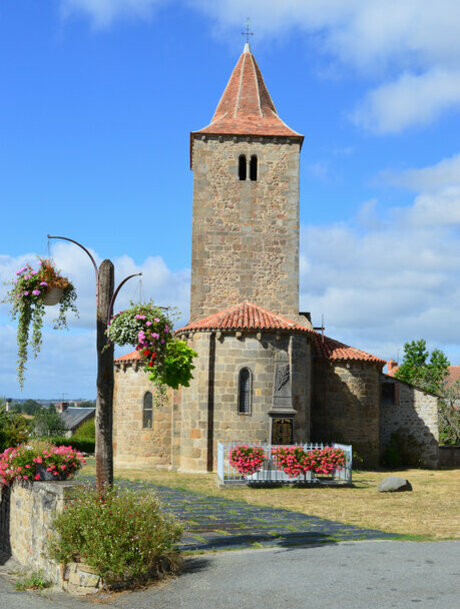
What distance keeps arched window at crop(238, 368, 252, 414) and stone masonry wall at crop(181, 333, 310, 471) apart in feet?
0.52

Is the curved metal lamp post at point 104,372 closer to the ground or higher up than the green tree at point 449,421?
higher up

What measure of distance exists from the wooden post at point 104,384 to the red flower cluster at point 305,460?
10725 millimetres

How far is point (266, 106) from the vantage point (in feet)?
108

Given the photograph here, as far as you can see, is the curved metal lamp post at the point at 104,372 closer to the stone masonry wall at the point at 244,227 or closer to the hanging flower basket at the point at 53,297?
the hanging flower basket at the point at 53,297

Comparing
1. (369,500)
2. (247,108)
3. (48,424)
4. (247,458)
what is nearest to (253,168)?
(247,108)

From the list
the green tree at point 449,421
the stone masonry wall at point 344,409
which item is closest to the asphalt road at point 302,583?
the stone masonry wall at point 344,409

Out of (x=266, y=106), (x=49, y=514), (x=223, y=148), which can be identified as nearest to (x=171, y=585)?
(x=49, y=514)

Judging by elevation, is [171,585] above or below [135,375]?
below

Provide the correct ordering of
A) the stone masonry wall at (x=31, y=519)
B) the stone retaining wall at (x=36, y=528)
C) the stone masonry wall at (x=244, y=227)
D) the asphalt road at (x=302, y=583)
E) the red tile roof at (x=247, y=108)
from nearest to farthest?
the asphalt road at (x=302, y=583) < the stone retaining wall at (x=36, y=528) < the stone masonry wall at (x=31, y=519) < the stone masonry wall at (x=244, y=227) < the red tile roof at (x=247, y=108)

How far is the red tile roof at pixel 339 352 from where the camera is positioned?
96.5 feet

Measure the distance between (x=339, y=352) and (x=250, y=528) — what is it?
1731 centimetres

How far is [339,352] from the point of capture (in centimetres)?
2986

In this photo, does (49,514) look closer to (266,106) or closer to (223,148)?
(223,148)

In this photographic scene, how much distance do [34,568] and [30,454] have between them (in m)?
2.32
